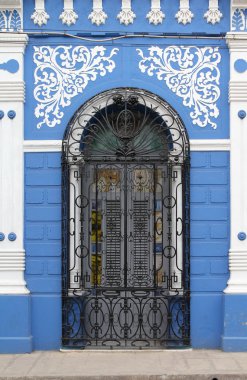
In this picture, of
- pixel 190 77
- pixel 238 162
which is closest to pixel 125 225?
pixel 238 162

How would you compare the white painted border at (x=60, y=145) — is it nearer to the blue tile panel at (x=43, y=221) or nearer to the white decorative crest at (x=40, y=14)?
the blue tile panel at (x=43, y=221)

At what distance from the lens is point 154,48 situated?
805 centimetres

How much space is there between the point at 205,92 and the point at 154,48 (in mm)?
834

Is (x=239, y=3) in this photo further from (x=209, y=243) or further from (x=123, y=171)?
(x=209, y=243)

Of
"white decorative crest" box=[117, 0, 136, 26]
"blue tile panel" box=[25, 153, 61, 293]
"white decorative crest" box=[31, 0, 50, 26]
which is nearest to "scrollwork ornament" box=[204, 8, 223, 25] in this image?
"white decorative crest" box=[117, 0, 136, 26]

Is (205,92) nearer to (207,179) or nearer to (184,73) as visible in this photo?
(184,73)

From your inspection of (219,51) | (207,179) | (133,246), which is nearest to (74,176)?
(133,246)

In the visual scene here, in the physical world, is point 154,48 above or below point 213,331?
above

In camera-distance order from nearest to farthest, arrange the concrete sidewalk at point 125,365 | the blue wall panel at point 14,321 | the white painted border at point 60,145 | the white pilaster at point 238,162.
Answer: the concrete sidewalk at point 125,365 < the blue wall panel at point 14,321 < the white pilaster at point 238,162 < the white painted border at point 60,145

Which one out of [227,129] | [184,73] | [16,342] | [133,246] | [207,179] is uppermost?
[184,73]

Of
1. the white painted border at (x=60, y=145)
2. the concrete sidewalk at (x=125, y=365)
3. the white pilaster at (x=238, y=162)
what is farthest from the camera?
the white painted border at (x=60, y=145)

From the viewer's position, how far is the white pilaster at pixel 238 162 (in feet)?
25.9

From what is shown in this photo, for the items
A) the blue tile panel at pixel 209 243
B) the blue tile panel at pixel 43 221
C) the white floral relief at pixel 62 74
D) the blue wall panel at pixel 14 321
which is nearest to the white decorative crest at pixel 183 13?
the white floral relief at pixel 62 74

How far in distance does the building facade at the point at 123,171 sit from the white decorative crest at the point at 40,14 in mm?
20
